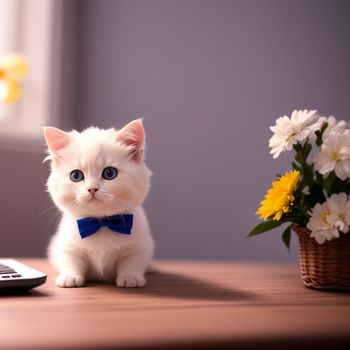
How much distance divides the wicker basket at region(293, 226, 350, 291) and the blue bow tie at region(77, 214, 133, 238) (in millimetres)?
357

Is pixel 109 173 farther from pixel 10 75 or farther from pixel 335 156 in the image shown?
pixel 10 75

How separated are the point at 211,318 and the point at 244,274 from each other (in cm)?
54

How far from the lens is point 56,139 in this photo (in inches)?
37.6

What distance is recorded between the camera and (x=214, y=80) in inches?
73.5

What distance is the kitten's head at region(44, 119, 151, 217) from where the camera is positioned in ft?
2.89

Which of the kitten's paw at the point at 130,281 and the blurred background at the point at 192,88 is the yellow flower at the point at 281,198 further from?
the blurred background at the point at 192,88

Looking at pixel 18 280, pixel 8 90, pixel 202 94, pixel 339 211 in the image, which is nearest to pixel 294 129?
pixel 339 211

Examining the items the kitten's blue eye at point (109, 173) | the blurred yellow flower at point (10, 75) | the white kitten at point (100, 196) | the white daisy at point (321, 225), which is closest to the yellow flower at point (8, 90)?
the blurred yellow flower at point (10, 75)

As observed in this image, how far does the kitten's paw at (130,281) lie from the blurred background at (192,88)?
3.01ft

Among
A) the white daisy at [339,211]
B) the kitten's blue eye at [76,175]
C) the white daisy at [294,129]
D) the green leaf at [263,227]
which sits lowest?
the green leaf at [263,227]

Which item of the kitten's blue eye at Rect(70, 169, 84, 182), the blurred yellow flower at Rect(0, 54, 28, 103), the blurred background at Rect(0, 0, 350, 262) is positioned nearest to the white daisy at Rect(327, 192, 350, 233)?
the kitten's blue eye at Rect(70, 169, 84, 182)

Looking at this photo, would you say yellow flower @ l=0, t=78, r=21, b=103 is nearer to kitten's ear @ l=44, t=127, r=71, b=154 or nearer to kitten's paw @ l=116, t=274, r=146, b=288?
kitten's ear @ l=44, t=127, r=71, b=154

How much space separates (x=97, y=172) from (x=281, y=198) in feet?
1.23

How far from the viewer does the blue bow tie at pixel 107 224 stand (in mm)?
917
